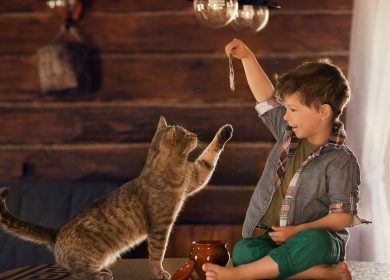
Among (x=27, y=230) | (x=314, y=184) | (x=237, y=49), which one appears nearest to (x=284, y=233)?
(x=314, y=184)

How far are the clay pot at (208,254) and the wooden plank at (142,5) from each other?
1710mm

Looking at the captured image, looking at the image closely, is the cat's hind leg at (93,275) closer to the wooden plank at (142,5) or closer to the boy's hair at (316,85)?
the boy's hair at (316,85)

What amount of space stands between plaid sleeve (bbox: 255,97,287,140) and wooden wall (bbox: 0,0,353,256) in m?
1.10

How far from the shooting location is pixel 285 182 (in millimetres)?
2076

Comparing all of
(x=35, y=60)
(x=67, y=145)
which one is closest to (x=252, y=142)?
(x=67, y=145)

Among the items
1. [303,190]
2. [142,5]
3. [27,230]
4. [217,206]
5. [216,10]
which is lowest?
[217,206]

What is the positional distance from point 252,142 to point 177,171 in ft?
4.16

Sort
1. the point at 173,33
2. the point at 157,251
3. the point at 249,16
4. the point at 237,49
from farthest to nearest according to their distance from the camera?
the point at 173,33
the point at 249,16
the point at 237,49
the point at 157,251

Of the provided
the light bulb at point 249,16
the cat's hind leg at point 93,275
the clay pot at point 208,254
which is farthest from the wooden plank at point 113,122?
the clay pot at point 208,254

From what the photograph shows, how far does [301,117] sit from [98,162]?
1.60 m

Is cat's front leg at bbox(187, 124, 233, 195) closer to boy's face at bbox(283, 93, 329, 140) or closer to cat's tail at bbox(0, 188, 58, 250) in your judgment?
boy's face at bbox(283, 93, 329, 140)

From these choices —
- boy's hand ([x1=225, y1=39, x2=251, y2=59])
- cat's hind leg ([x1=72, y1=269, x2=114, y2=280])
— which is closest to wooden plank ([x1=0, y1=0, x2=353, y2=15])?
boy's hand ([x1=225, y1=39, x2=251, y2=59])

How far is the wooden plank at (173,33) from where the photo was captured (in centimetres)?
329

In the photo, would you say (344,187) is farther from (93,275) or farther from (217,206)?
(217,206)
